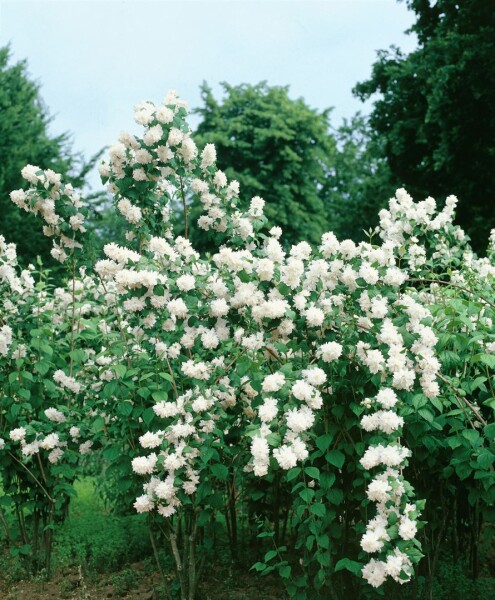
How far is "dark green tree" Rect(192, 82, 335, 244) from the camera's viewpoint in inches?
1145

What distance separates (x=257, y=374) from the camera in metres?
3.70

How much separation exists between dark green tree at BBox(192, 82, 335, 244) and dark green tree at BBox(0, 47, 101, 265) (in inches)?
288

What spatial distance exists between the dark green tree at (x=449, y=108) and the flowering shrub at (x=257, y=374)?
11.8 m

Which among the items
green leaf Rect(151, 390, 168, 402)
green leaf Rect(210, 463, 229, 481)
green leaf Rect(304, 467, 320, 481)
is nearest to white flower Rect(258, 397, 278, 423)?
green leaf Rect(304, 467, 320, 481)

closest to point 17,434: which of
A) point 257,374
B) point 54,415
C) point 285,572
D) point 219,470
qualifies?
point 54,415

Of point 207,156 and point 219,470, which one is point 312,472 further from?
point 207,156

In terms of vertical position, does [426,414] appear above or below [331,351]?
below

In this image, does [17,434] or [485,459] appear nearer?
[485,459]

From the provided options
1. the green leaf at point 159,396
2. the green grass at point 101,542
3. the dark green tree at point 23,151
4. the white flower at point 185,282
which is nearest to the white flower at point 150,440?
the green leaf at point 159,396

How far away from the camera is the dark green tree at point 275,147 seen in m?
29.1

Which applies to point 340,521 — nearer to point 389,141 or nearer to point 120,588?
point 120,588

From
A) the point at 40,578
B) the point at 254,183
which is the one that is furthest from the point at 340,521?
the point at 254,183

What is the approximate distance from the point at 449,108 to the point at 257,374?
45.3 feet

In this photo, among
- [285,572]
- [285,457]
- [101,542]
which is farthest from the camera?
[101,542]
